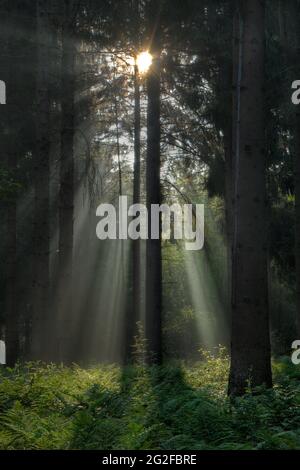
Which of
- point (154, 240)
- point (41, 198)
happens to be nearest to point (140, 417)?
point (41, 198)

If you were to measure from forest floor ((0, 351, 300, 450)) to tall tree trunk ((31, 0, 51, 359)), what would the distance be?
3.91m

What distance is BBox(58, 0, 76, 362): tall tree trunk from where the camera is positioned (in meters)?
14.5

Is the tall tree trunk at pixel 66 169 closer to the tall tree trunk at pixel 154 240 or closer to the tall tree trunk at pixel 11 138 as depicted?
the tall tree trunk at pixel 154 240

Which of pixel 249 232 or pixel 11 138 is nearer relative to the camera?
pixel 249 232

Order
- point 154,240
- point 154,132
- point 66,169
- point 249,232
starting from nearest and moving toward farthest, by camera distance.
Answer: point 249,232 < point 66,169 < point 154,240 < point 154,132

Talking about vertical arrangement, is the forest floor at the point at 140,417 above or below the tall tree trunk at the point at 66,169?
below

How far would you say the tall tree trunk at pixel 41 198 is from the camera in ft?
44.2

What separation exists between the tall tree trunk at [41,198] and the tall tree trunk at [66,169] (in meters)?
0.53

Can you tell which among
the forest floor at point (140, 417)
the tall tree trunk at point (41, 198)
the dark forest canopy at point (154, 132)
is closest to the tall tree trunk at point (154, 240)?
the dark forest canopy at point (154, 132)

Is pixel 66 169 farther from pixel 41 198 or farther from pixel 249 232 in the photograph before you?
pixel 249 232

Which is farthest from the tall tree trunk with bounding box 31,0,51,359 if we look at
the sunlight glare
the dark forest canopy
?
the sunlight glare

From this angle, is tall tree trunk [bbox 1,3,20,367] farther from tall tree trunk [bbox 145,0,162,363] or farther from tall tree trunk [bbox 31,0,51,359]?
tall tree trunk [bbox 145,0,162,363]

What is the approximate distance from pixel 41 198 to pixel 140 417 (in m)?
7.92

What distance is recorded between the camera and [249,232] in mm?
8633
